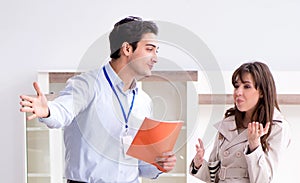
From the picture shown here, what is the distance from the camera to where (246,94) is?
1.58m

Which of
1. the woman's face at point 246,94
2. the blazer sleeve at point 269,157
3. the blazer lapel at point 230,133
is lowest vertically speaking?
the blazer sleeve at point 269,157

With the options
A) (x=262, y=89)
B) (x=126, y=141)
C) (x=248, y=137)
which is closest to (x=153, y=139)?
(x=126, y=141)

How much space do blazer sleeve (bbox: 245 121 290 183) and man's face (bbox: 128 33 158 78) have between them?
438 mm

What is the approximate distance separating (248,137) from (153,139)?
37 cm

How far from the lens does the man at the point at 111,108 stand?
50.7 inches

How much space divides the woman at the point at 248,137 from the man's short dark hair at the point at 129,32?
43 centimetres

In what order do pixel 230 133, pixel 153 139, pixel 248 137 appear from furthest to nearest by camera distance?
pixel 230 133, pixel 248 137, pixel 153 139

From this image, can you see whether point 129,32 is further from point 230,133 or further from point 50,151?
point 50,151

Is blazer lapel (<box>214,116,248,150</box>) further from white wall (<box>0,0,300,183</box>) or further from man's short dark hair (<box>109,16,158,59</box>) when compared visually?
white wall (<box>0,0,300,183</box>)

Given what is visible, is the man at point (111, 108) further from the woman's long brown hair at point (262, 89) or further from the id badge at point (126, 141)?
the woman's long brown hair at point (262, 89)

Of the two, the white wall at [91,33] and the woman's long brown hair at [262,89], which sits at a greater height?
the white wall at [91,33]

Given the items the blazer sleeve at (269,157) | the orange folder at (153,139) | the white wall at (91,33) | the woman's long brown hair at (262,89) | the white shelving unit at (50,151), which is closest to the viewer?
the orange folder at (153,139)

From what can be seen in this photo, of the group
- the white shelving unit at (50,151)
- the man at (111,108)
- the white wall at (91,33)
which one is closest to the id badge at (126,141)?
the man at (111,108)

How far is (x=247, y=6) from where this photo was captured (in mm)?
2479
